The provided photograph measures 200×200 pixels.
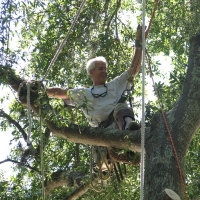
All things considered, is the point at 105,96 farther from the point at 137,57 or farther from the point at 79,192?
the point at 79,192

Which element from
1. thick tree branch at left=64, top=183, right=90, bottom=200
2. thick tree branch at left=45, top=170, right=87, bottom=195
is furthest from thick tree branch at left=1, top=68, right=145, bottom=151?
thick tree branch at left=45, top=170, right=87, bottom=195

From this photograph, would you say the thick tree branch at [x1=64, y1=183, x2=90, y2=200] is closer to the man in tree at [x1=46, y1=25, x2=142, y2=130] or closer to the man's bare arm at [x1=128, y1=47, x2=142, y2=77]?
the man in tree at [x1=46, y1=25, x2=142, y2=130]

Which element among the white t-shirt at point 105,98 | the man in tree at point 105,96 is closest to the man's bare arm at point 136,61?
the man in tree at point 105,96

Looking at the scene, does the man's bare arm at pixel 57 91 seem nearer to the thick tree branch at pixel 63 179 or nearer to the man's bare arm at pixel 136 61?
the man's bare arm at pixel 136 61

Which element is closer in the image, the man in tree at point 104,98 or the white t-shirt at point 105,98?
Answer: the man in tree at point 104,98

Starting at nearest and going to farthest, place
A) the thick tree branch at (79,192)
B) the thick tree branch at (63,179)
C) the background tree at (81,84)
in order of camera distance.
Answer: the background tree at (81,84)
the thick tree branch at (79,192)
the thick tree branch at (63,179)

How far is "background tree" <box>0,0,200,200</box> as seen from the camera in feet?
12.8

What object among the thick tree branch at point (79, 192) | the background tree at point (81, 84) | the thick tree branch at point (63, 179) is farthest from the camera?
the thick tree branch at point (63, 179)

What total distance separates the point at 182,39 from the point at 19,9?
2461 millimetres

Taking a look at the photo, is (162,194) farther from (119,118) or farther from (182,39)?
(182,39)

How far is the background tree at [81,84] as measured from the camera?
3.89 metres

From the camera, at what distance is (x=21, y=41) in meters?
6.45

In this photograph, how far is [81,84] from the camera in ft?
22.0

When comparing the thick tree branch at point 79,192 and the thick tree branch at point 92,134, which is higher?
the thick tree branch at point 79,192
